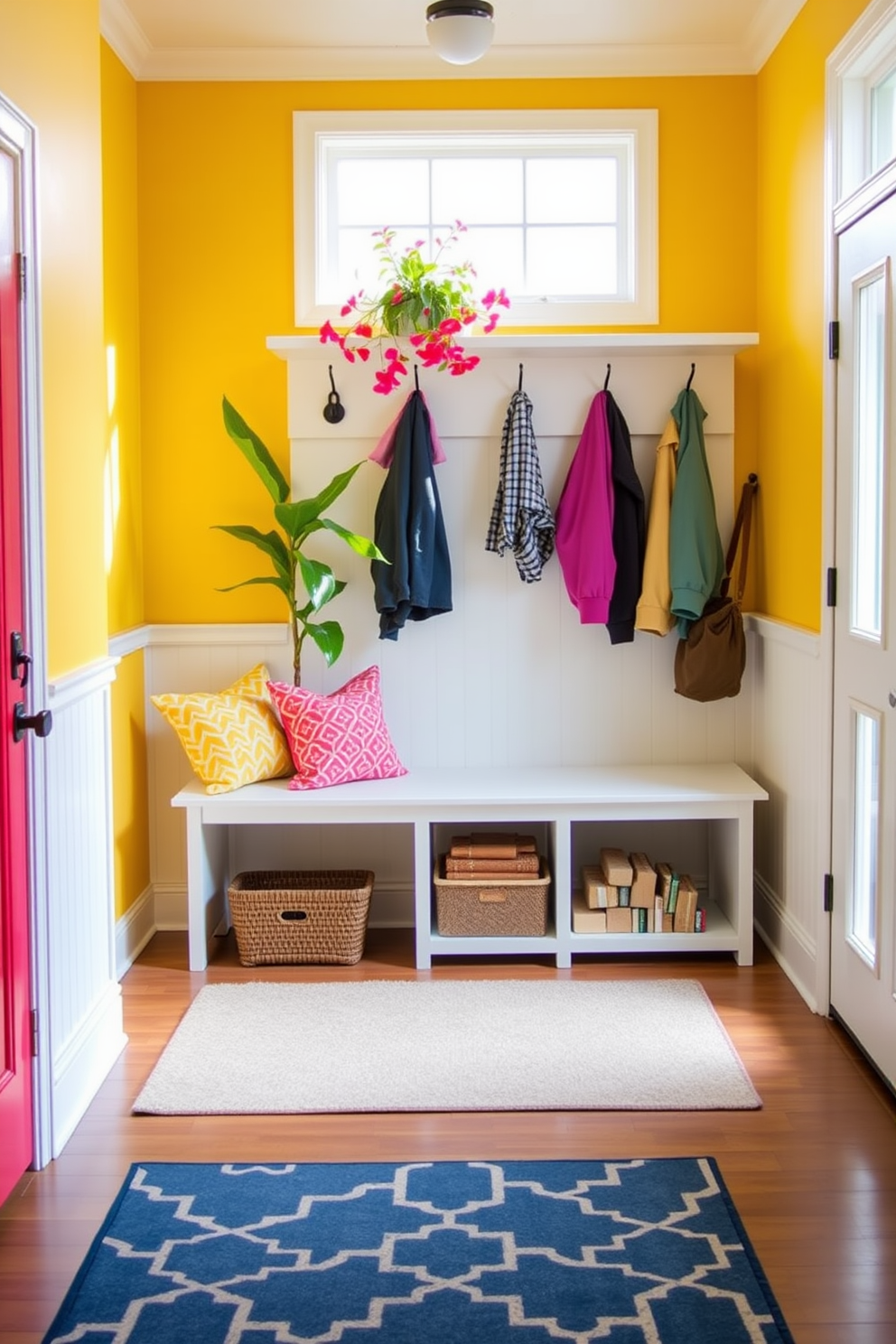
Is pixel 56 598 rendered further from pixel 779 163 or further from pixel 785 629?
pixel 779 163

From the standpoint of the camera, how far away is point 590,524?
14.2 feet

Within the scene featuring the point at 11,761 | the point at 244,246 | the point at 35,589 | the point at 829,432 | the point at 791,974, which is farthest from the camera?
the point at 244,246

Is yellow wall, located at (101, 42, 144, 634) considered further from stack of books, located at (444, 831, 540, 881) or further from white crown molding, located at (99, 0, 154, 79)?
stack of books, located at (444, 831, 540, 881)

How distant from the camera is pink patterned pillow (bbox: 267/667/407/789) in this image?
421 centimetres

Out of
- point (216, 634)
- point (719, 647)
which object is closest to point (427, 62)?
point (216, 634)

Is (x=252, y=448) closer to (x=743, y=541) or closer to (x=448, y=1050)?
(x=743, y=541)

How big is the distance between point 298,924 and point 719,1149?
63.3 inches

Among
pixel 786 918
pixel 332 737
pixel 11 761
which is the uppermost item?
pixel 11 761

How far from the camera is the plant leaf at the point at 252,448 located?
431cm

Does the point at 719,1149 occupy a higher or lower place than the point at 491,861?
lower

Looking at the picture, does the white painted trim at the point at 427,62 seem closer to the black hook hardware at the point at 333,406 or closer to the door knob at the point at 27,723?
the black hook hardware at the point at 333,406

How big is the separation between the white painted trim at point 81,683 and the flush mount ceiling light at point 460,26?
1.86 m

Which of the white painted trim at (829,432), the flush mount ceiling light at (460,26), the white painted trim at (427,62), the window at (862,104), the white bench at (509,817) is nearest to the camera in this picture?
the window at (862,104)

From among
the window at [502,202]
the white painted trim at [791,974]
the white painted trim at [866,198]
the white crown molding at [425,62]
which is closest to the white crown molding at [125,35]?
the white crown molding at [425,62]
